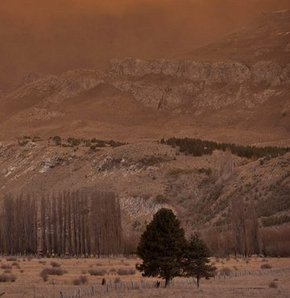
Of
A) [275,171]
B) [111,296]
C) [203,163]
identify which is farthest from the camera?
[203,163]

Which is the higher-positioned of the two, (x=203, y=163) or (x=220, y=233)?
(x=203, y=163)

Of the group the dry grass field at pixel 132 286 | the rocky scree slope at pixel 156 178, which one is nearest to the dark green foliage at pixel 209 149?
the rocky scree slope at pixel 156 178

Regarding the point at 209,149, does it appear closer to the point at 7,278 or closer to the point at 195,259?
the point at 7,278

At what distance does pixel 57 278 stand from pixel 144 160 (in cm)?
10097

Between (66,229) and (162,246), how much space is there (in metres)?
55.3

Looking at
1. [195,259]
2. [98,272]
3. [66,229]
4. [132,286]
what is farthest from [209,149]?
[132,286]

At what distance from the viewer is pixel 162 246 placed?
3825cm

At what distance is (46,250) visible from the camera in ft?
299

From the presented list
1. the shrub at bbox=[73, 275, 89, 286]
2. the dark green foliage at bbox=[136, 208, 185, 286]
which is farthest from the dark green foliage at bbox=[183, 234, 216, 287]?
the shrub at bbox=[73, 275, 89, 286]

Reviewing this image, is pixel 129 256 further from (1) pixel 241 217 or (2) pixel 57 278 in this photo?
(2) pixel 57 278

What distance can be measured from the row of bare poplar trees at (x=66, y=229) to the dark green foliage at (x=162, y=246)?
48443 mm

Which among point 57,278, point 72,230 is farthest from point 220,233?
point 57,278

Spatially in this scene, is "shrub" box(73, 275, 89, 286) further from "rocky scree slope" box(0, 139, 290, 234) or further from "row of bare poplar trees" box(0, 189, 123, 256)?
"rocky scree slope" box(0, 139, 290, 234)

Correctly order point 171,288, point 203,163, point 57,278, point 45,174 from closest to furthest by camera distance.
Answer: point 171,288 → point 57,278 → point 203,163 → point 45,174
